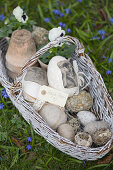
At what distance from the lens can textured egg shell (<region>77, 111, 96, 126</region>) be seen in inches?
81.8

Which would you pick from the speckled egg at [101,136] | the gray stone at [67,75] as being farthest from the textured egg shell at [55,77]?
the speckled egg at [101,136]

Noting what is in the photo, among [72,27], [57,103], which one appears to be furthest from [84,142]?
[72,27]

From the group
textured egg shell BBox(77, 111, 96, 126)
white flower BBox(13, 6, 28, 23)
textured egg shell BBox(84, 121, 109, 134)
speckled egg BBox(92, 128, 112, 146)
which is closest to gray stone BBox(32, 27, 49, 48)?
white flower BBox(13, 6, 28, 23)

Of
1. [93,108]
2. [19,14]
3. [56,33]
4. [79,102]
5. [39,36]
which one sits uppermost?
[19,14]

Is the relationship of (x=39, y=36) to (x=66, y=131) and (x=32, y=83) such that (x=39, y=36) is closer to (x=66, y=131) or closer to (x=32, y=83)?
(x=32, y=83)

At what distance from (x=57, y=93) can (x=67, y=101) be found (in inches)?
5.5

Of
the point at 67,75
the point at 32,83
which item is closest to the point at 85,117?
the point at 67,75

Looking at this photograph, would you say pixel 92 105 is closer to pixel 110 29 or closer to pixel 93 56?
pixel 93 56

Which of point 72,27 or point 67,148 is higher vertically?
point 72,27

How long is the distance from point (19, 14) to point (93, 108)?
1.19 m

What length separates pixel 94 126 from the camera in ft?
6.32

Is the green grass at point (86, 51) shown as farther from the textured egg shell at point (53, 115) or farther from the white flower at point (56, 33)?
the white flower at point (56, 33)

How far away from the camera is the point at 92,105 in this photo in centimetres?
224

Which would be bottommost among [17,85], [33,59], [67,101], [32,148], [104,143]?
[32,148]
